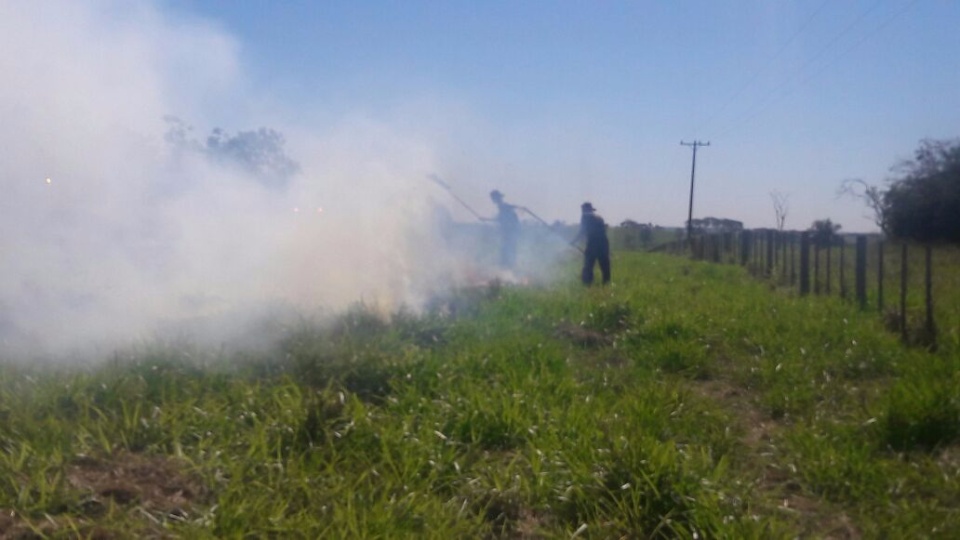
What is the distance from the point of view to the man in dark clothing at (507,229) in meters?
18.0

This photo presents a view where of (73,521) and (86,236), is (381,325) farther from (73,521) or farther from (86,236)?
(73,521)

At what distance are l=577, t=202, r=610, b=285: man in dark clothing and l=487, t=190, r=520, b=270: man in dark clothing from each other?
91.1 inches

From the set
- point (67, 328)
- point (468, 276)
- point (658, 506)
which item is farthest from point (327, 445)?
point (468, 276)

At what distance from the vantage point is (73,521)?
411 cm

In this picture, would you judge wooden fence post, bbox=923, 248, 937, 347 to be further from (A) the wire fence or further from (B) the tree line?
(B) the tree line

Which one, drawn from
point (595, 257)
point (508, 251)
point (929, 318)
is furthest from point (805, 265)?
point (929, 318)

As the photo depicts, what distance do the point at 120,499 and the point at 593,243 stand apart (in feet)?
38.9

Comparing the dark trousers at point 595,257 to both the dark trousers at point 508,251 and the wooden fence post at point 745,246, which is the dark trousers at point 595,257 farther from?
the wooden fence post at point 745,246

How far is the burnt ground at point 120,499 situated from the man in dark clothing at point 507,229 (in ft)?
43.7

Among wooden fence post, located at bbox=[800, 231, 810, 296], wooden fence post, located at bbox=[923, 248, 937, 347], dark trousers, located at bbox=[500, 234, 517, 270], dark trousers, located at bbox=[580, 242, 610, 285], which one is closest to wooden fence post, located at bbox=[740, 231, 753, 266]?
dark trousers, located at bbox=[500, 234, 517, 270]

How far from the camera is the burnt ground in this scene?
13.3 feet

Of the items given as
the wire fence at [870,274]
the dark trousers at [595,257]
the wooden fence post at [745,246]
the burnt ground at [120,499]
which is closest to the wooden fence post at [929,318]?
the wire fence at [870,274]

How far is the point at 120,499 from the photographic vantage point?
176 inches

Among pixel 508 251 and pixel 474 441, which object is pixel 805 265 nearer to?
pixel 508 251
